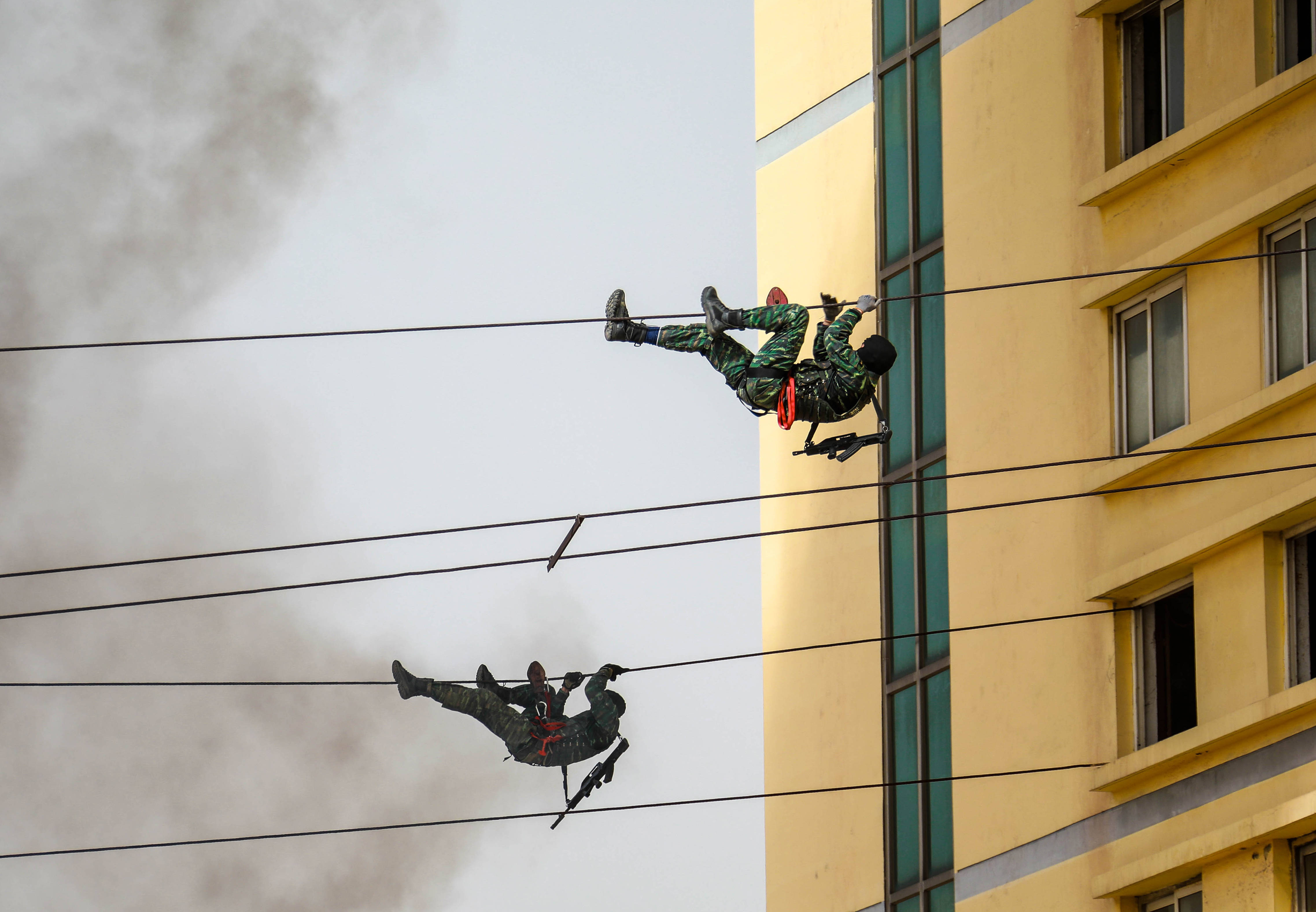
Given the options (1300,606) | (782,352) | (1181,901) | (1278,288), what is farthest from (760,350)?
(1181,901)

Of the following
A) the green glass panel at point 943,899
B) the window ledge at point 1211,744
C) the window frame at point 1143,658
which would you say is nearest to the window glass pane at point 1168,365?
the window frame at point 1143,658

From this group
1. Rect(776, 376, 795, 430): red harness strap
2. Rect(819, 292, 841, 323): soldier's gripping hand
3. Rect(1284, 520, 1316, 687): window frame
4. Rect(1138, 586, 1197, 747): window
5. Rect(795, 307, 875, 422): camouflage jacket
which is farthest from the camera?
Rect(1138, 586, 1197, 747): window

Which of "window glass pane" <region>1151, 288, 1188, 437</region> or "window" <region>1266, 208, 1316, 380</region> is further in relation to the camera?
Result: "window glass pane" <region>1151, 288, 1188, 437</region>

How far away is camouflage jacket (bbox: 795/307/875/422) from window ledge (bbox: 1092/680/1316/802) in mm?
4513

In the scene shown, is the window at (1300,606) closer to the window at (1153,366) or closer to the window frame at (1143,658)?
the window frame at (1143,658)

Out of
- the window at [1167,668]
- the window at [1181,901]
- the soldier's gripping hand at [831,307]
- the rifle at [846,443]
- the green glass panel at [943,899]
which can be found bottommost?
the green glass panel at [943,899]

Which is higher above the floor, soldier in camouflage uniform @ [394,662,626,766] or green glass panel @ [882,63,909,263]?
green glass panel @ [882,63,909,263]

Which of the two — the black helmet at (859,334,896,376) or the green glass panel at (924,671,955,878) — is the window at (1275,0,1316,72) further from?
the green glass panel at (924,671,955,878)

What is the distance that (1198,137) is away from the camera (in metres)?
24.6

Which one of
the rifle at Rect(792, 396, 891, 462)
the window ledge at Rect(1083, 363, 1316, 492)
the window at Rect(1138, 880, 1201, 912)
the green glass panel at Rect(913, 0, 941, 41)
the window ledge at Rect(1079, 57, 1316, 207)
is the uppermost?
the green glass panel at Rect(913, 0, 941, 41)

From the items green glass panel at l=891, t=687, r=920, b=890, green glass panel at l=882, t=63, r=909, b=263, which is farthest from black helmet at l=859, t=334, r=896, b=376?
green glass panel at l=882, t=63, r=909, b=263

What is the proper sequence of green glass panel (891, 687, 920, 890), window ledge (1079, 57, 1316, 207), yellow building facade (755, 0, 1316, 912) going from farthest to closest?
green glass panel (891, 687, 920, 890) → window ledge (1079, 57, 1316, 207) → yellow building facade (755, 0, 1316, 912)

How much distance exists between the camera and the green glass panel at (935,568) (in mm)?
28484

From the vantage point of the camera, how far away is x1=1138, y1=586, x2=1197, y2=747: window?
24438 millimetres
